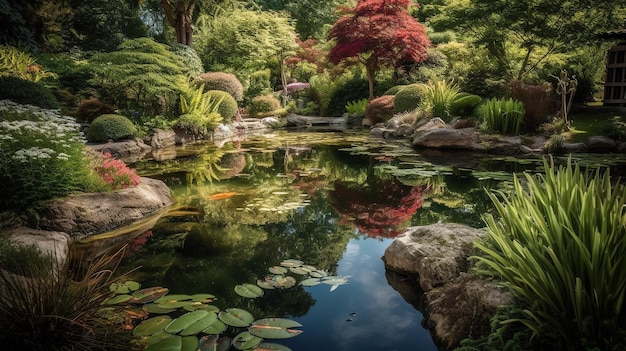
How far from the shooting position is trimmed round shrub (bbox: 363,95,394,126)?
15.5m

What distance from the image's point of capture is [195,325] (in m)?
2.56

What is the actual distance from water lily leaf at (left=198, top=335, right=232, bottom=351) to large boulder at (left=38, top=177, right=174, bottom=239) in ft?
8.47

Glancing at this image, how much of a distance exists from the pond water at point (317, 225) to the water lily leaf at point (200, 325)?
0.57 feet

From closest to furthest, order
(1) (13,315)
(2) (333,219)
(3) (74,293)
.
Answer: (1) (13,315) → (3) (74,293) → (2) (333,219)

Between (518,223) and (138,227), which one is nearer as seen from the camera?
(518,223)

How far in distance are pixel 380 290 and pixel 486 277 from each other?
944mm

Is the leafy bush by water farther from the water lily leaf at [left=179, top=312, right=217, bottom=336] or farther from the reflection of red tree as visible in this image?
the water lily leaf at [left=179, top=312, right=217, bottom=336]

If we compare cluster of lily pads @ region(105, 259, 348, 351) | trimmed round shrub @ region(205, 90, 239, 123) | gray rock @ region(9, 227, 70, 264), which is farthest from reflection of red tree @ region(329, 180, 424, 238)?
trimmed round shrub @ region(205, 90, 239, 123)

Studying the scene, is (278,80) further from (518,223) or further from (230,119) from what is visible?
(518,223)

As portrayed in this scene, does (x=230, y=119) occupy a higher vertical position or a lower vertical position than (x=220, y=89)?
lower

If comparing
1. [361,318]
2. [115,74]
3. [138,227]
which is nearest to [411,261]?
[361,318]

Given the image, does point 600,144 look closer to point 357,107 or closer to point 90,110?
point 357,107

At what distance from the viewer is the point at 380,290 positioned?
3.29 metres

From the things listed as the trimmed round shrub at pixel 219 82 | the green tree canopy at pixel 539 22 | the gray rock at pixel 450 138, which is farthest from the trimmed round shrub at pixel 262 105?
the gray rock at pixel 450 138
